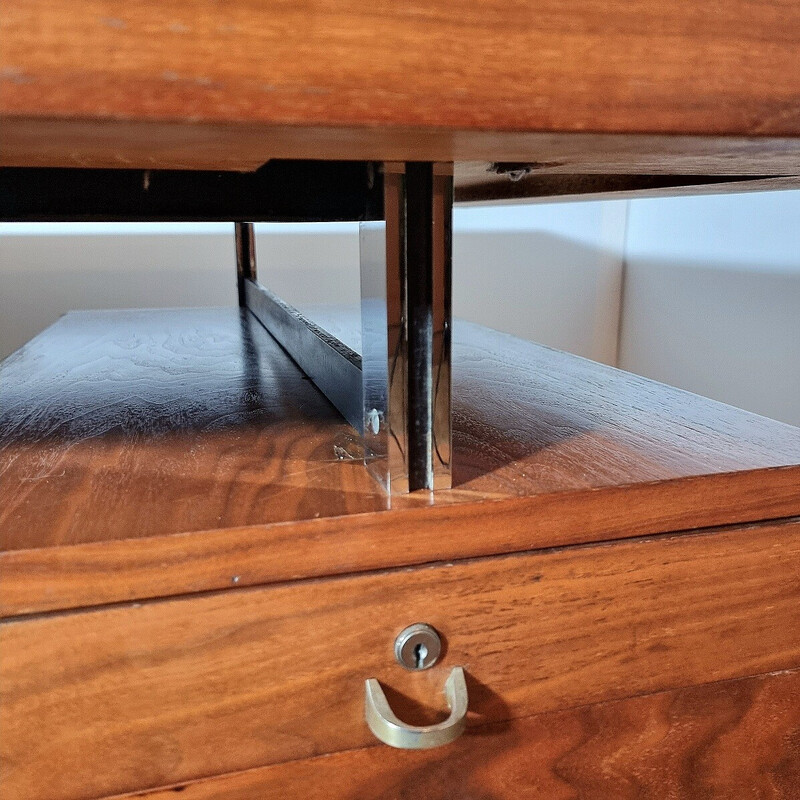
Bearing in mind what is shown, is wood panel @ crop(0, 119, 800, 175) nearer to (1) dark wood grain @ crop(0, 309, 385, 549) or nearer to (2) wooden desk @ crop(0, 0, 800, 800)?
(2) wooden desk @ crop(0, 0, 800, 800)

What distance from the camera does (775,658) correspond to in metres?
0.40

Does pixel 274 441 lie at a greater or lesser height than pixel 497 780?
greater

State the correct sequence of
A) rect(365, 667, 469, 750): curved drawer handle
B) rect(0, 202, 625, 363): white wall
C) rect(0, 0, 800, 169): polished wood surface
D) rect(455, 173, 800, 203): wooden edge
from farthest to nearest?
rect(0, 202, 625, 363): white wall → rect(455, 173, 800, 203): wooden edge → rect(365, 667, 469, 750): curved drawer handle → rect(0, 0, 800, 169): polished wood surface

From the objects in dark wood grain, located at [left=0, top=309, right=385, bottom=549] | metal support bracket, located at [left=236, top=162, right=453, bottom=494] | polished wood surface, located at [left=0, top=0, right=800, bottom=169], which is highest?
polished wood surface, located at [left=0, top=0, right=800, bottom=169]

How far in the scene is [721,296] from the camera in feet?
4.22

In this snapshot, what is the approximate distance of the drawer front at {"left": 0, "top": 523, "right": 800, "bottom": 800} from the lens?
1.06 ft

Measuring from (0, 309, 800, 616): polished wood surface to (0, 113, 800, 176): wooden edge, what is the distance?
0.49ft

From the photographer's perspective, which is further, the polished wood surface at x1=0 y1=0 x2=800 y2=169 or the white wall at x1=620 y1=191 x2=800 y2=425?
the white wall at x1=620 y1=191 x2=800 y2=425

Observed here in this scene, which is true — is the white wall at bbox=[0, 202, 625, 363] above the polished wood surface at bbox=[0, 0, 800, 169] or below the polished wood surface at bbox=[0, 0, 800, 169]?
below

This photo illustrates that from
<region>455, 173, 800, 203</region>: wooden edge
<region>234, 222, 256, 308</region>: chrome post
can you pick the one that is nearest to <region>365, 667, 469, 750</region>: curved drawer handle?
<region>455, 173, 800, 203</region>: wooden edge

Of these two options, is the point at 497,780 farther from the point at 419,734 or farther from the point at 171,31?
the point at 171,31

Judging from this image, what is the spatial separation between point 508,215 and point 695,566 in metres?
1.25

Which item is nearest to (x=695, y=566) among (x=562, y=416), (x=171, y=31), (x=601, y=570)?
(x=601, y=570)

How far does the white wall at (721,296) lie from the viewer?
1164mm
